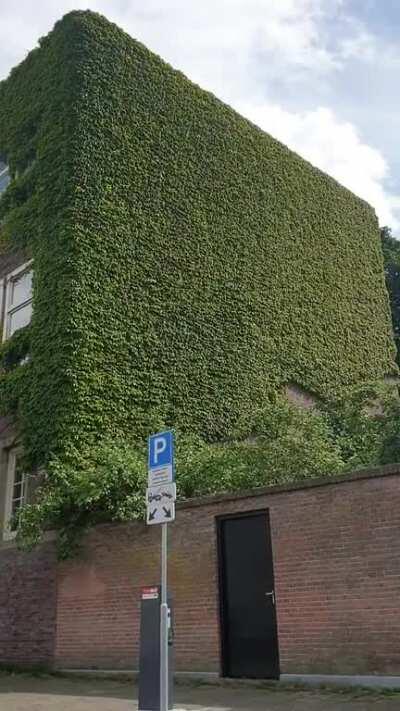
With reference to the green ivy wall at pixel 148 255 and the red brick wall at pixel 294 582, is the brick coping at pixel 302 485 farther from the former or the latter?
the green ivy wall at pixel 148 255

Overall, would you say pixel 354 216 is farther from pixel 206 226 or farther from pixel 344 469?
pixel 344 469

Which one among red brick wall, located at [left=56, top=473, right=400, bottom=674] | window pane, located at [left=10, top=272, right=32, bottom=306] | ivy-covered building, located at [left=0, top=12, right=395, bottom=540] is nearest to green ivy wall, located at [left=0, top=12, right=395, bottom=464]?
ivy-covered building, located at [left=0, top=12, right=395, bottom=540]

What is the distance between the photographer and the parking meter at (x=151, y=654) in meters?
7.60

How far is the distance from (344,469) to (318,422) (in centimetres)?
205

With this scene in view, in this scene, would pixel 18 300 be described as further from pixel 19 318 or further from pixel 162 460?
pixel 162 460

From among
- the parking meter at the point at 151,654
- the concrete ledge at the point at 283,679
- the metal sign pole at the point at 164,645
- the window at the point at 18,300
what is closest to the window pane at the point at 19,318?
the window at the point at 18,300

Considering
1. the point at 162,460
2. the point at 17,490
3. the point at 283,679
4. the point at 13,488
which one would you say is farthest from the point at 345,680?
the point at 13,488

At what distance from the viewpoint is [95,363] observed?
15.4 m

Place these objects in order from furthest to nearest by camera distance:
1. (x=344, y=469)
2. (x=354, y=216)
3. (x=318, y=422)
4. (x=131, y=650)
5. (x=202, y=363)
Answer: (x=354, y=216) → (x=202, y=363) → (x=318, y=422) → (x=344, y=469) → (x=131, y=650)

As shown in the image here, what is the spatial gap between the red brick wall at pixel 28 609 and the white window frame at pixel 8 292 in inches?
252

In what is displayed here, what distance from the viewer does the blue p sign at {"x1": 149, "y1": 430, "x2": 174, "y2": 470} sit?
7812mm

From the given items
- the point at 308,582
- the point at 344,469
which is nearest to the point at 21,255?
the point at 344,469

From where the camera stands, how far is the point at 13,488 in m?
16.4

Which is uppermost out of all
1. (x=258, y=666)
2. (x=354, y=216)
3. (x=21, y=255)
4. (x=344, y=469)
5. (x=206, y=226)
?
(x=354, y=216)
